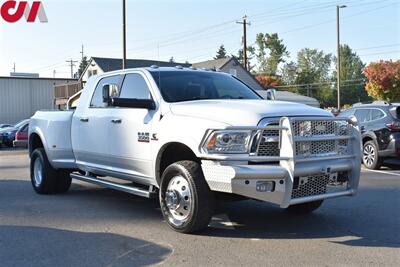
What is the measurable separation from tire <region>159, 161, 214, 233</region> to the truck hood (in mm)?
590

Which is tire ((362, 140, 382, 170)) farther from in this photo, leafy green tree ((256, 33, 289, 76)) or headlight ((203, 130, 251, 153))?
leafy green tree ((256, 33, 289, 76))

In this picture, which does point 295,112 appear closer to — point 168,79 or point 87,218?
point 168,79

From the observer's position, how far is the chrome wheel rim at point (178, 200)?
19.4 feet

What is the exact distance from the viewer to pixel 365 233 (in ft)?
20.0

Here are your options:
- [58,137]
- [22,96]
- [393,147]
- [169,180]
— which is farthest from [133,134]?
[22,96]

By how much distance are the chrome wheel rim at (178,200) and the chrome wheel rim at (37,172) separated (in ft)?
12.6

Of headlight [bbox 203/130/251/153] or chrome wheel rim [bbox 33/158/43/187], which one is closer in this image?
headlight [bbox 203/130/251/153]

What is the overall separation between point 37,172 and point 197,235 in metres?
4.56

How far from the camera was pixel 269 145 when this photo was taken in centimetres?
557

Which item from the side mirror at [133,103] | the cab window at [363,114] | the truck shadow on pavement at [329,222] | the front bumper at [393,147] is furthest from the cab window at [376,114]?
the side mirror at [133,103]

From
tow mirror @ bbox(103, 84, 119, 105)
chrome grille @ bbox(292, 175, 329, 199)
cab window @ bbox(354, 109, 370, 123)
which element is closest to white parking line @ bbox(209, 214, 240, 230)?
chrome grille @ bbox(292, 175, 329, 199)

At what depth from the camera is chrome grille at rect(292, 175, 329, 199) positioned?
5652mm

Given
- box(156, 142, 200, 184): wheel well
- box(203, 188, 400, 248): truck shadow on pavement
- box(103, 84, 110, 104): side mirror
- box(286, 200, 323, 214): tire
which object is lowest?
box(203, 188, 400, 248): truck shadow on pavement

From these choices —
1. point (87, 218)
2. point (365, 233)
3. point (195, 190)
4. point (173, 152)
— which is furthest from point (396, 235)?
point (87, 218)
